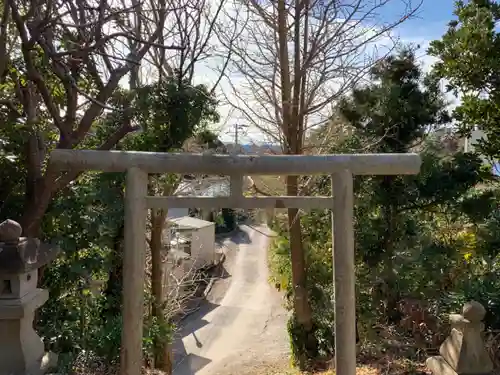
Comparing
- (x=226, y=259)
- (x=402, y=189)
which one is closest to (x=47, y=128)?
(x=402, y=189)

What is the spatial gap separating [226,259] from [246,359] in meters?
8.70

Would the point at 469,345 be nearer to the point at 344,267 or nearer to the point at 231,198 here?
the point at 344,267

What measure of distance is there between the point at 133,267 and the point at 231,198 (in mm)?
829

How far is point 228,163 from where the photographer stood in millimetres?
3193

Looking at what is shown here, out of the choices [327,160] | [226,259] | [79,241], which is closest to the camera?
[327,160]

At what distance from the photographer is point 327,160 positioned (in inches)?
128

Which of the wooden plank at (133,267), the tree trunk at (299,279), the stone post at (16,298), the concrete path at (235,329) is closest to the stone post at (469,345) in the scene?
the wooden plank at (133,267)

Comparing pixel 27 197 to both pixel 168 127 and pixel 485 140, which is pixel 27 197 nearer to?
pixel 168 127

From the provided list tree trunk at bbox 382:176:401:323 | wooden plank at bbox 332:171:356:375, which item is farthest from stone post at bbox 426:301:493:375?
tree trunk at bbox 382:176:401:323

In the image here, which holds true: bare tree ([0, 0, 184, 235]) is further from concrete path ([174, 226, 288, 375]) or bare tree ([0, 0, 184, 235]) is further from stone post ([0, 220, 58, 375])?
concrete path ([174, 226, 288, 375])

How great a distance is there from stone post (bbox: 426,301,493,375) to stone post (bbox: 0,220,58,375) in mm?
2629

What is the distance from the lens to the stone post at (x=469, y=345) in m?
2.97

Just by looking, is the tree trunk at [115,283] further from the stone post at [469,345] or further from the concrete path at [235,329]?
the stone post at [469,345]

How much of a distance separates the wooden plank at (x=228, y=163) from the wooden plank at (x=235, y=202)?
0.62 ft
